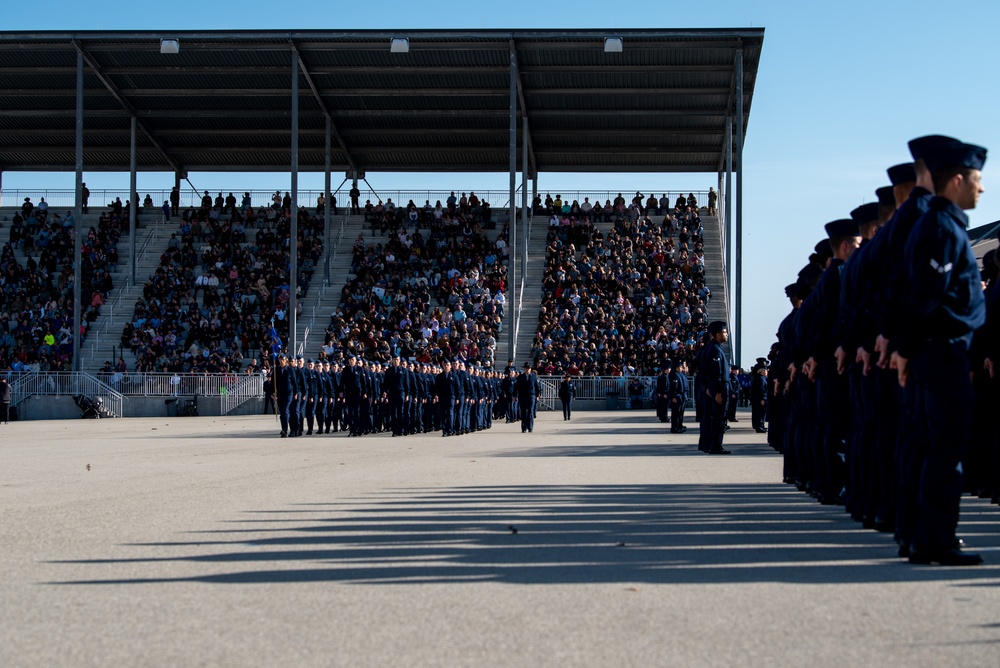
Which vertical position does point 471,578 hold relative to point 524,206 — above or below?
below

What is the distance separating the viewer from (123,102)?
47969 millimetres

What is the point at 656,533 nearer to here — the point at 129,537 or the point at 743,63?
the point at 129,537

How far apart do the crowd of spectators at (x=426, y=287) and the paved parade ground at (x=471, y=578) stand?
31.0 meters

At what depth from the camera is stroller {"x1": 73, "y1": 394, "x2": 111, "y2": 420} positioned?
39.4 m

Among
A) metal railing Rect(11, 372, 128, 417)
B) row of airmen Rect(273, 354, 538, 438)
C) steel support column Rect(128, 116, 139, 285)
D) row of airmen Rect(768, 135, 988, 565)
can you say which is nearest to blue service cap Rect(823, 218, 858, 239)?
row of airmen Rect(768, 135, 988, 565)

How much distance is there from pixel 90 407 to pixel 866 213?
35.0 metres

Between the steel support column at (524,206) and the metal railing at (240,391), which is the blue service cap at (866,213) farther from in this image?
the steel support column at (524,206)

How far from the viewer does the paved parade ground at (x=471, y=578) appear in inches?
172

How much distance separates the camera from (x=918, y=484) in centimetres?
652

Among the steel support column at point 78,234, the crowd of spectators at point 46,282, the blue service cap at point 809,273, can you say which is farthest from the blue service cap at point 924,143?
the crowd of spectators at point 46,282

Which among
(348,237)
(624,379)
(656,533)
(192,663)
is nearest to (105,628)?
(192,663)

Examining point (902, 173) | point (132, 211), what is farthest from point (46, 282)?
point (902, 173)

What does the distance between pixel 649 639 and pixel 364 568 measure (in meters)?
2.15

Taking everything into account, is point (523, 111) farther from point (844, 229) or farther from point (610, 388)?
point (844, 229)
